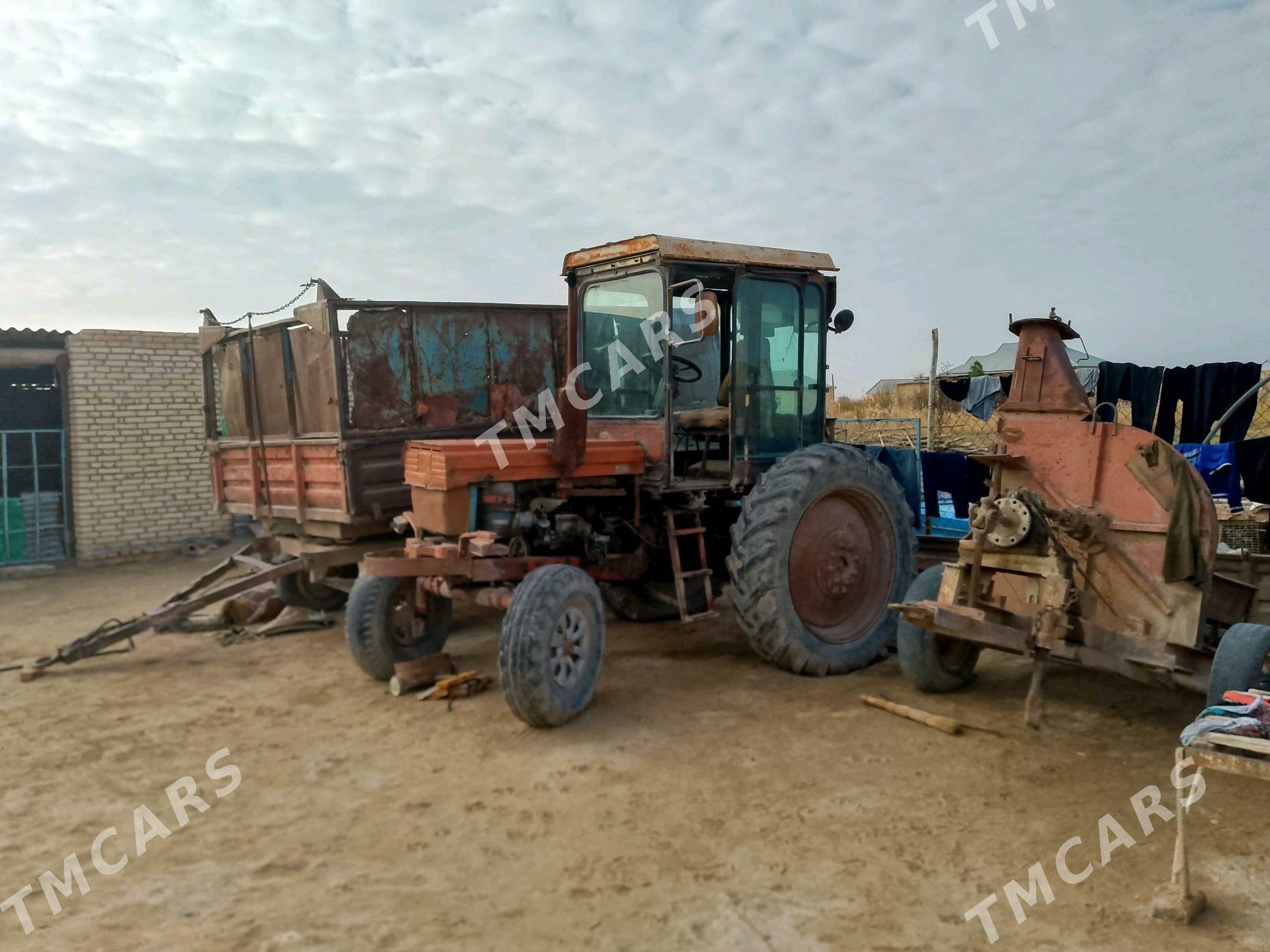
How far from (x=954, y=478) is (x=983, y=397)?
5.18 meters

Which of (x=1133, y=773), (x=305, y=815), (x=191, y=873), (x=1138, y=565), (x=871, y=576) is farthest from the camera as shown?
(x=871, y=576)

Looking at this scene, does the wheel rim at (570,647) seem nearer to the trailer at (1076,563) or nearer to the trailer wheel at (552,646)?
the trailer wheel at (552,646)

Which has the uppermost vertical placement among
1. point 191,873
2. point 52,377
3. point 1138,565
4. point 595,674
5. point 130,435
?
point 52,377

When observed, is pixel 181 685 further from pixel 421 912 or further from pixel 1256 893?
pixel 1256 893

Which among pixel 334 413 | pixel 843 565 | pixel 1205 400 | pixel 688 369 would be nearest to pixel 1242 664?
pixel 843 565

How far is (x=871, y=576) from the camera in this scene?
5980 millimetres

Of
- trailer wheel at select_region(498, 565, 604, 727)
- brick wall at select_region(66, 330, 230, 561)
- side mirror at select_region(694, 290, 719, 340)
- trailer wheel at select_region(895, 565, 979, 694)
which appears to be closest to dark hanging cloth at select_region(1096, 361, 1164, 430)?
trailer wheel at select_region(895, 565, 979, 694)

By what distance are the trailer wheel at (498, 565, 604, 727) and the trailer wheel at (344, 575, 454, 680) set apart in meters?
1.24

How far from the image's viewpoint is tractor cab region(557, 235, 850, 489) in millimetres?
5477

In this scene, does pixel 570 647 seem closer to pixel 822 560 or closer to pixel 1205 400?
pixel 822 560

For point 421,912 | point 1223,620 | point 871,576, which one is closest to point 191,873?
point 421,912

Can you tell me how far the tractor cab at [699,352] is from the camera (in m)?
5.48

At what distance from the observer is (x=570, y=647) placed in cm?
454

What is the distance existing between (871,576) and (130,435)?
31.3 ft
